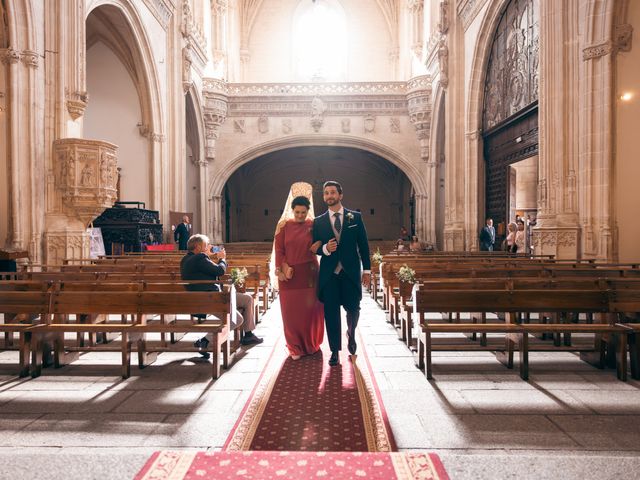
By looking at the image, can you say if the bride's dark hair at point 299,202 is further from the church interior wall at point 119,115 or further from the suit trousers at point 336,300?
the church interior wall at point 119,115

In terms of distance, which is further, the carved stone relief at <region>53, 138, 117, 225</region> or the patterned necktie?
the carved stone relief at <region>53, 138, 117, 225</region>

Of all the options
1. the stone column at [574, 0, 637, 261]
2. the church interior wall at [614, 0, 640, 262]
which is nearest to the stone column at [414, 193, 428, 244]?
the stone column at [574, 0, 637, 261]

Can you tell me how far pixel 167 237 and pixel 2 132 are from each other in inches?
263

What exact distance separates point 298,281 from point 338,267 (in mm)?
526

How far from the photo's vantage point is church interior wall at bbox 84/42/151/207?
50.5 ft

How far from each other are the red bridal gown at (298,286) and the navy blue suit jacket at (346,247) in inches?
9.3

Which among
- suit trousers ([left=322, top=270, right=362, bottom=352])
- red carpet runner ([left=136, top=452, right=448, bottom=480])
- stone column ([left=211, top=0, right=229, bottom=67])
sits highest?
stone column ([left=211, top=0, right=229, bottom=67])

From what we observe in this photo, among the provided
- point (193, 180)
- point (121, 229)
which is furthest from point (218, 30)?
point (121, 229)

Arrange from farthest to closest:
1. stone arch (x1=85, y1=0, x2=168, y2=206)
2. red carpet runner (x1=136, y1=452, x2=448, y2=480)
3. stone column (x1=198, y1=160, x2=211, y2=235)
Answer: stone column (x1=198, y1=160, x2=211, y2=235)
stone arch (x1=85, y1=0, x2=168, y2=206)
red carpet runner (x1=136, y1=452, x2=448, y2=480)

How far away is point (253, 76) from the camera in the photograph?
86.9 ft

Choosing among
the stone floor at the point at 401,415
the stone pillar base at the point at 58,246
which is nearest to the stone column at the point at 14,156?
the stone pillar base at the point at 58,246

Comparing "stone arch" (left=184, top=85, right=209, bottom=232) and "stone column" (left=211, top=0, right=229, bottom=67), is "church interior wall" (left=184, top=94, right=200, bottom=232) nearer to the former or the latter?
"stone arch" (left=184, top=85, right=209, bottom=232)

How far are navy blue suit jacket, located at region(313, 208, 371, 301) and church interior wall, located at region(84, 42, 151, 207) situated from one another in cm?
1191

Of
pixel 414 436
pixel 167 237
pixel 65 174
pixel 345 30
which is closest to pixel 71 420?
pixel 414 436
